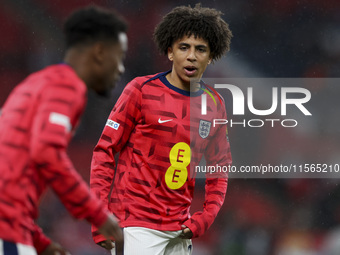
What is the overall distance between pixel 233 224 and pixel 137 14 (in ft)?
8.15

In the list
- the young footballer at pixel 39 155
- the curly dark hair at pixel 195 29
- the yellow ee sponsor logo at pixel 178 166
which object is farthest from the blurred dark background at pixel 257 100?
the young footballer at pixel 39 155

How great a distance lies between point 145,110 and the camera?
3.38 metres

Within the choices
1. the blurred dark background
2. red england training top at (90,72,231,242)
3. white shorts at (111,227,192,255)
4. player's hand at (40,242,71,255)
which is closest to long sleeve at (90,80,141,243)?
red england training top at (90,72,231,242)

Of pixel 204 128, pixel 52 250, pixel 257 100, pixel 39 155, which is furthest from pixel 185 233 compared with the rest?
pixel 257 100

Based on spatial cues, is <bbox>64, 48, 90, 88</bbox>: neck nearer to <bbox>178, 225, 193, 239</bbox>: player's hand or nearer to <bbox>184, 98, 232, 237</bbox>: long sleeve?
<bbox>178, 225, 193, 239</bbox>: player's hand

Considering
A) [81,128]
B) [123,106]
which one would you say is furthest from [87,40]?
[81,128]

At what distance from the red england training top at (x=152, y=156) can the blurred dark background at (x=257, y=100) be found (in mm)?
2808

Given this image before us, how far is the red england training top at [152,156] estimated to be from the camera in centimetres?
329

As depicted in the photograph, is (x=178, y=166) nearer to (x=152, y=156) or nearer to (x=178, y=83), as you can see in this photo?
(x=152, y=156)

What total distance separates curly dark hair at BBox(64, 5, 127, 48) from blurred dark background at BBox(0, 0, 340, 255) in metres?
4.02

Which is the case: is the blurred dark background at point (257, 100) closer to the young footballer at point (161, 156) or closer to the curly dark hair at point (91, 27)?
the young footballer at point (161, 156)

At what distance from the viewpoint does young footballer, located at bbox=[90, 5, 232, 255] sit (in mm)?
3283

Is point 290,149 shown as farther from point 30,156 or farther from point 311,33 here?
point 30,156

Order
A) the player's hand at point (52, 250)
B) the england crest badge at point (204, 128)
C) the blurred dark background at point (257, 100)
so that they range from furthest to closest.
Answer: the blurred dark background at point (257, 100)
the england crest badge at point (204, 128)
the player's hand at point (52, 250)
